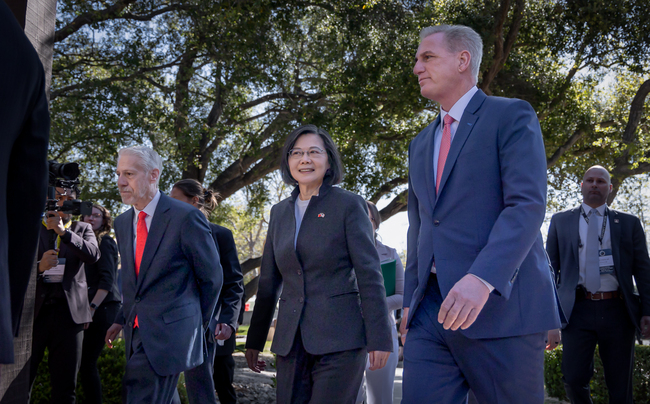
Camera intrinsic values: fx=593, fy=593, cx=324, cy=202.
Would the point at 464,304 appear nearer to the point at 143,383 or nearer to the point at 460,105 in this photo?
the point at 460,105

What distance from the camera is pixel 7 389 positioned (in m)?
3.67

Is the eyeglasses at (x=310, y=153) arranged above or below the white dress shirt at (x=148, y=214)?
above

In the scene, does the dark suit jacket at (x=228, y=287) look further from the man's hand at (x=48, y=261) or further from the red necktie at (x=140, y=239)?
the man's hand at (x=48, y=261)

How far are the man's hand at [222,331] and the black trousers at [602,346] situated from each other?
10.3 feet

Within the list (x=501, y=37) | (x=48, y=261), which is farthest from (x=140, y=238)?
(x=501, y=37)

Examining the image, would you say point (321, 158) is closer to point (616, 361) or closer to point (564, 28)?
point (616, 361)

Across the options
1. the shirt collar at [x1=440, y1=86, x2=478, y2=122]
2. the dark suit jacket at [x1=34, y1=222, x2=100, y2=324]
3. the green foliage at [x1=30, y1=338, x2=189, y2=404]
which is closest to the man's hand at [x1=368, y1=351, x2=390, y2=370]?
the shirt collar at [x1=440, y1=86, x2=478, y2=122]


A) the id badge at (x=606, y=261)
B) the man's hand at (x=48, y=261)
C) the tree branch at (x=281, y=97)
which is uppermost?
the tree branch at (x=281, y=97)

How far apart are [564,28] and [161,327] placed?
10.6m

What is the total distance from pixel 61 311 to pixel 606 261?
5170 mm

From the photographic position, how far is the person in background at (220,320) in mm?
4840

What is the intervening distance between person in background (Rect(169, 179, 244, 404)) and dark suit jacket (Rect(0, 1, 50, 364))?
3547mm

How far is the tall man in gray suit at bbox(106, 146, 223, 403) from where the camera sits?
12.1ft

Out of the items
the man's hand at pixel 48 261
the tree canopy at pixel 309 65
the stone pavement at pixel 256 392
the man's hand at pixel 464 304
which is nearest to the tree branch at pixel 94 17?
the tree canopy at pixel 309 65
